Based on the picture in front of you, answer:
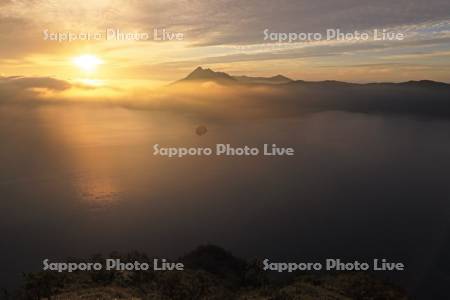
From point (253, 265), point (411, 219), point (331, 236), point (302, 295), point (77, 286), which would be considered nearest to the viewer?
point (302, 295)

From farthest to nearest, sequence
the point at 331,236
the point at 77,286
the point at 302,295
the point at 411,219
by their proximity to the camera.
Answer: the point at 411,219, the point at 331,236, the point at 77,286, the point at 302,295

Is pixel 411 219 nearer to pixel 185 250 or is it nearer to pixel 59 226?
pixel 185 250

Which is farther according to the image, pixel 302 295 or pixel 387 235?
pixel 387 235

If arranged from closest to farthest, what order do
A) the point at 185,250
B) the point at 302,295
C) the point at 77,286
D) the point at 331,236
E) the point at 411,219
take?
the point at 302,295 → the point at 77,286 → the point at 185,250 → the point at 331,236 → the point at 411,219

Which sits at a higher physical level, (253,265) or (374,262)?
(253,265)

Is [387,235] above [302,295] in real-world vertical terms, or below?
below

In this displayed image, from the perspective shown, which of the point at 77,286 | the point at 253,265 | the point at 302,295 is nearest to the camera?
the point at 302,295

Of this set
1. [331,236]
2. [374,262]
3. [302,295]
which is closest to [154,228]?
[331,236]

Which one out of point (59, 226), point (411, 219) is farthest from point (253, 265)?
point (411, 219)

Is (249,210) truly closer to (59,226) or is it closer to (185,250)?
(185,250)
